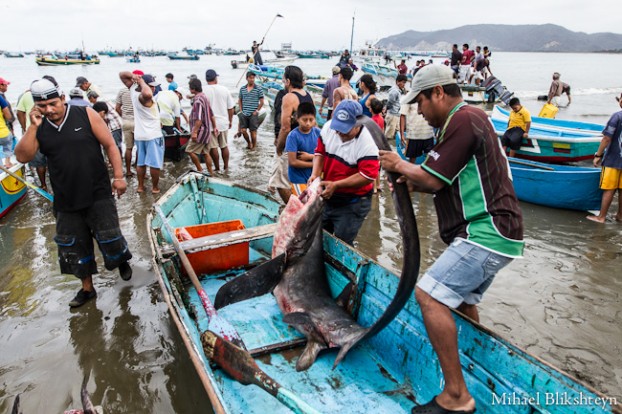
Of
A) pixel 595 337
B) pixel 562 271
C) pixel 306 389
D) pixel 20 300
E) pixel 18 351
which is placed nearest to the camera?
pixel 306 389

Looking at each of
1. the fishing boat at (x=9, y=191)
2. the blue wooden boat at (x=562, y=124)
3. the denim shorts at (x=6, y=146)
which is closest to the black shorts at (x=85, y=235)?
the fishing boat at (x=9, y=191)

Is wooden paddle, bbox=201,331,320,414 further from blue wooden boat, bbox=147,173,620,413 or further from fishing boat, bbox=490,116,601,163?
fishing boat, bbox=490,116,601,163

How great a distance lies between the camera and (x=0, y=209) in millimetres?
6848

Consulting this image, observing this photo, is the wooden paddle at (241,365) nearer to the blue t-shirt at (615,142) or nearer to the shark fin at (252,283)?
the shark fin at (252,283)

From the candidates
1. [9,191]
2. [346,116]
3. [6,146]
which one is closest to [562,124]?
[346,116]

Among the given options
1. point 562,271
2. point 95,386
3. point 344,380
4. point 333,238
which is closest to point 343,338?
point 344,380

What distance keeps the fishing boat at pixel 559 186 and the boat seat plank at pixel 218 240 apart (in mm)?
5441

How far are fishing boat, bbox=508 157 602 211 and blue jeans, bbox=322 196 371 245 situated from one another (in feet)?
15.1

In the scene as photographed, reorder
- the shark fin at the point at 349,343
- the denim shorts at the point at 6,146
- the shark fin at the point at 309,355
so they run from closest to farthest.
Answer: the shark fin at the point at 349,343, the shark fin at the point at 309,355, the denim shorts at the point at 6,146

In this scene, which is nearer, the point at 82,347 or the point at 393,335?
the point at 393,335

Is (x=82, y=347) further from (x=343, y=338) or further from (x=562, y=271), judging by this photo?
(x=562, y=271)

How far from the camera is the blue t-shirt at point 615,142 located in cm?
627

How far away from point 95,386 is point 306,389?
1.85 metres

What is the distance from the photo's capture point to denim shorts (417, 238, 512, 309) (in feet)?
7.75
